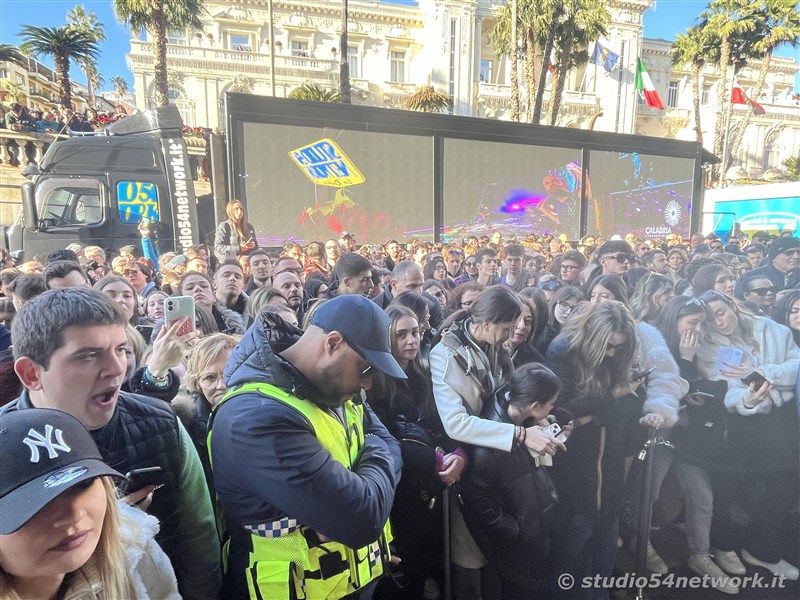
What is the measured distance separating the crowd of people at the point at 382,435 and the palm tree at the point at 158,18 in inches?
526

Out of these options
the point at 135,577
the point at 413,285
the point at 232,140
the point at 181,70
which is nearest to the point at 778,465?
the point at 413,285

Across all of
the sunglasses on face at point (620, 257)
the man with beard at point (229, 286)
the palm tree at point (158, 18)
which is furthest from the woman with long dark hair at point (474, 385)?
the palm tree at point (158, 18)

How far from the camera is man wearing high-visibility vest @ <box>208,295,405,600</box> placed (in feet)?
4.72

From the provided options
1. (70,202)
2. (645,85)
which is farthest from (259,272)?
(645,85)

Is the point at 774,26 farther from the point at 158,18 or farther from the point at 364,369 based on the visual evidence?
the point at 364,369

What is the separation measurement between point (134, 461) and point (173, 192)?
26.3ft

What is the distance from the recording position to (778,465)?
3.09 metres

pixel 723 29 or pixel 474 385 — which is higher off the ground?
pixel 723 29

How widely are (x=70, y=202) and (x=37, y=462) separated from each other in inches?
354

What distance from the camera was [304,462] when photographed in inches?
55.9

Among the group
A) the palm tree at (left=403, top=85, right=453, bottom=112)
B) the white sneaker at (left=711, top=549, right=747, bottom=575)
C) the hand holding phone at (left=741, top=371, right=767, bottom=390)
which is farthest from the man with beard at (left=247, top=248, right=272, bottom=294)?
the palm tree at (left=403, top=85, right=453, bottom=112)

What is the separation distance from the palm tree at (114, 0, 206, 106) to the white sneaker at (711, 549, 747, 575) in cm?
1631

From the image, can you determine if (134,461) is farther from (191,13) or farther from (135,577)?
(191,13)

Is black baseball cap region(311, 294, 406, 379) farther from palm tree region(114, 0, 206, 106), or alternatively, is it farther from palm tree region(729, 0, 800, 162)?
palm tree region(729, 0, 800, 162)
